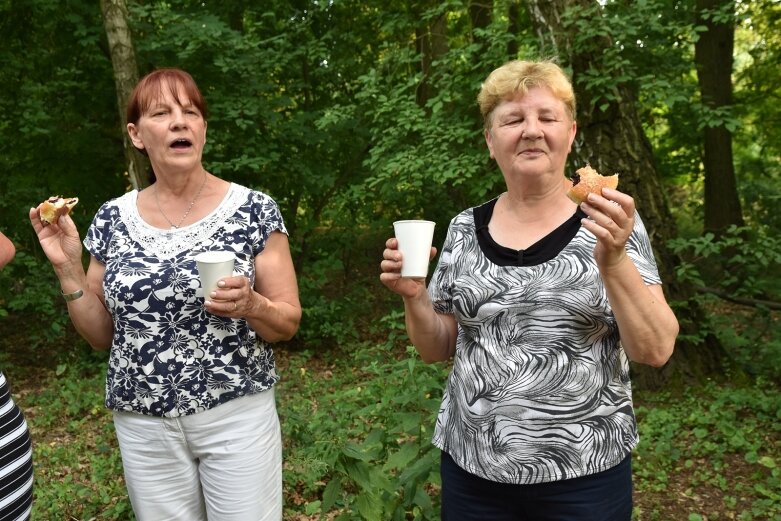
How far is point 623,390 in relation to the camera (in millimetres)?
1788

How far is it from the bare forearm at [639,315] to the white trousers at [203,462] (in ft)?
3.82

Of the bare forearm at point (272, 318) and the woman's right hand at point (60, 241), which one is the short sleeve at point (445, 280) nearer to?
the bare forearm at point (272, 318)

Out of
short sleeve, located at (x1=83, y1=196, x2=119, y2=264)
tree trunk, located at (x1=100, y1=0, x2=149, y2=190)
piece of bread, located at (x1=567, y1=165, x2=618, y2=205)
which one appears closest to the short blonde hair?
piece of bread, located at (x1=567, y1=165, x2=618, y2=205)

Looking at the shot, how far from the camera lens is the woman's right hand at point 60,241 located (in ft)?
7.09

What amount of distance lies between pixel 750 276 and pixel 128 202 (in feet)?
16.2

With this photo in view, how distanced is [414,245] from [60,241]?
4.06ft

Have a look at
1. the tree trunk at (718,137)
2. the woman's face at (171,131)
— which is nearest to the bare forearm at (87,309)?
the woman's face at (171,131)

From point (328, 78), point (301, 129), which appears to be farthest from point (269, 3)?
point (301, 129)

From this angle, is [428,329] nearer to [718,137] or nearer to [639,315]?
[639,315]

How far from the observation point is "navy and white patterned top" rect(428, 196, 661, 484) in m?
1.71

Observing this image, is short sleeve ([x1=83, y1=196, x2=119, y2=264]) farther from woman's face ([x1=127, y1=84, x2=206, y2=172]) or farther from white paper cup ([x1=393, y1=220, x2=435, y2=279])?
white paper cup ([x1=393, y1=220, x2=435, y2=279])

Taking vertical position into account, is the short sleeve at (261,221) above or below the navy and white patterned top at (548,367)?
above

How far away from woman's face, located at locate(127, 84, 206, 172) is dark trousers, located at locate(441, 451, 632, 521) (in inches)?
51.7

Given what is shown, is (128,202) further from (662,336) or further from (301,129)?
(301,129)
